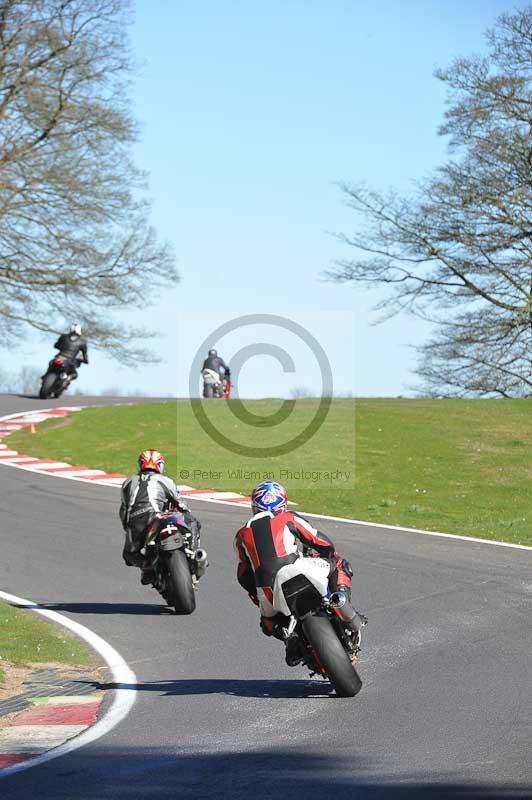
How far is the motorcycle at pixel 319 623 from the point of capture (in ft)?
26.3

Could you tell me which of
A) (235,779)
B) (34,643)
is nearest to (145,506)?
(34,643)

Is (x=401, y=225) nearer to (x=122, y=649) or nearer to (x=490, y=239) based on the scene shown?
(x=490, y=239)

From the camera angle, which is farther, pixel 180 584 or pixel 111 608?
pixel 111 608

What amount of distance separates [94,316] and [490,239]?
15.1 m

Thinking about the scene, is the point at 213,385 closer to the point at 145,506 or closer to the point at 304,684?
the point at 145,506

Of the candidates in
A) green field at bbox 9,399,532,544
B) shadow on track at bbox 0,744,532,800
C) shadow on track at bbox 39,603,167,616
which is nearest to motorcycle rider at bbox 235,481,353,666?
shadow on track at bbox 0,744,532,800

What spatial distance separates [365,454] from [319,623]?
15.2 metres

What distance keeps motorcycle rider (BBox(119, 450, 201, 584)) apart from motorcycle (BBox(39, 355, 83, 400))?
1854 centimetres

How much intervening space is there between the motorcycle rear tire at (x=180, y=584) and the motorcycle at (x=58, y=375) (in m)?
19.4

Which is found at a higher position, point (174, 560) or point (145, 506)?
point (145, 506)

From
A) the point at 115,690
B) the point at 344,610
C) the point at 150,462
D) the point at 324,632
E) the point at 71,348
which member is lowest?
the point at 115,690

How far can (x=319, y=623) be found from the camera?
8.14 m

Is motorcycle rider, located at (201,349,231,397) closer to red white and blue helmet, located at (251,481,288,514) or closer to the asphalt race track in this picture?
the asphalt race track

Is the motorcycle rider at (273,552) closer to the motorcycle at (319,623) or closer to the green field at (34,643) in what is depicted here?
the motorcycle at (319,623)
